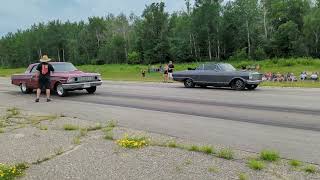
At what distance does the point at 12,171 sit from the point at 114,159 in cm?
153

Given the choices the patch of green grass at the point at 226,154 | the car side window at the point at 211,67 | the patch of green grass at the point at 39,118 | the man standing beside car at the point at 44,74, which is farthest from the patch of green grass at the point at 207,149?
the car side window at the point at 211,67

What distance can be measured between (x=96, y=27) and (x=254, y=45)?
5036 centimetres

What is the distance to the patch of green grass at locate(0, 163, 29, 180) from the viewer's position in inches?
222

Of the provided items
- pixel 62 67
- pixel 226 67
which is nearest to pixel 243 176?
pixel 62 67

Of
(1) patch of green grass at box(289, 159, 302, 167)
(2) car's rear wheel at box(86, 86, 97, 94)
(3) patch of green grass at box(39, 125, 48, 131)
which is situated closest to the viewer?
(1) patch of green grass at box(289, 159, 302, 167)

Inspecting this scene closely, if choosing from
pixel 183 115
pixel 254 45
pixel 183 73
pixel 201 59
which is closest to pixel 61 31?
pixel 201 59

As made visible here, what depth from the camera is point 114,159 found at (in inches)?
255

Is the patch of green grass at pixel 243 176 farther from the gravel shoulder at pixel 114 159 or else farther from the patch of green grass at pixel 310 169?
the patch of green grass at pixel 310 169

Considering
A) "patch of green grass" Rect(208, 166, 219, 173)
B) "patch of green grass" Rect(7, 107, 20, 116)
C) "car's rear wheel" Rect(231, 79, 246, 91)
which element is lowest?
"patch of green grass" Rect(208, 166, 219, 173)

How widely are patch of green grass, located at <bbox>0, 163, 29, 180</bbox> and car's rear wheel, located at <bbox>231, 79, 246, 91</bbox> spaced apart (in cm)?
1464

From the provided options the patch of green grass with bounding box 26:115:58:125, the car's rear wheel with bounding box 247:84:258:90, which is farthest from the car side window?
the patch of green grass with bounding box 26:115:58:125

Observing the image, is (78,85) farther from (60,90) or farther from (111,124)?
(111,124)

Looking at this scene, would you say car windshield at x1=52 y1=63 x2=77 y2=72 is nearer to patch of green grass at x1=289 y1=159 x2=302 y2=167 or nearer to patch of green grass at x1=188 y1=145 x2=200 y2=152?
patch of green grass at x1=188 y1=145 x2=200 y2=152

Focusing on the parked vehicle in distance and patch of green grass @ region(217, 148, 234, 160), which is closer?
patch of green grass @ region(217, 148, 234, 160)
